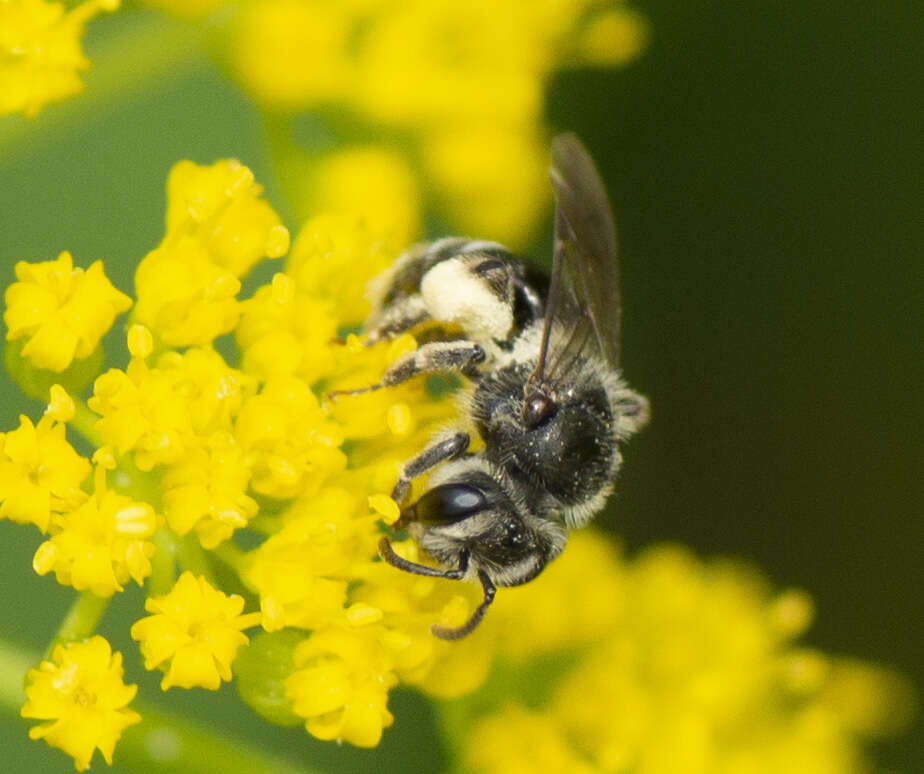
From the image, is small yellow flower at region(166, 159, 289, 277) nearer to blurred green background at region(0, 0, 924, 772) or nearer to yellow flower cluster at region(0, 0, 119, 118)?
yellow flower cluster at region(0, 0, 119, 118)

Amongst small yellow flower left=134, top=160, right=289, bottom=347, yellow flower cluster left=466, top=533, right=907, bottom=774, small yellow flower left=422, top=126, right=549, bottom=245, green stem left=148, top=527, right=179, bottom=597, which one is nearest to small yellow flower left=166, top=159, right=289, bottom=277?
small yellow flower left=134, top=160, right=289, bottom=347

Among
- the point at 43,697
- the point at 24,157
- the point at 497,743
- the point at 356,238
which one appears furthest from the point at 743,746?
the point at 24,157

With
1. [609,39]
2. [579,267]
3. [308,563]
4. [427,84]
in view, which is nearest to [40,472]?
[308,563]

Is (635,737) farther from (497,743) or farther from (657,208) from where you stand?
(657,208)

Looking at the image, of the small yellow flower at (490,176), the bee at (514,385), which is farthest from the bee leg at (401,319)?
the small yellow flower at (490,176)

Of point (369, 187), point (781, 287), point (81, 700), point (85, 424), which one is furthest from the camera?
point (781, 287)

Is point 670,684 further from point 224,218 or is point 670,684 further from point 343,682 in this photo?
point 224,218
